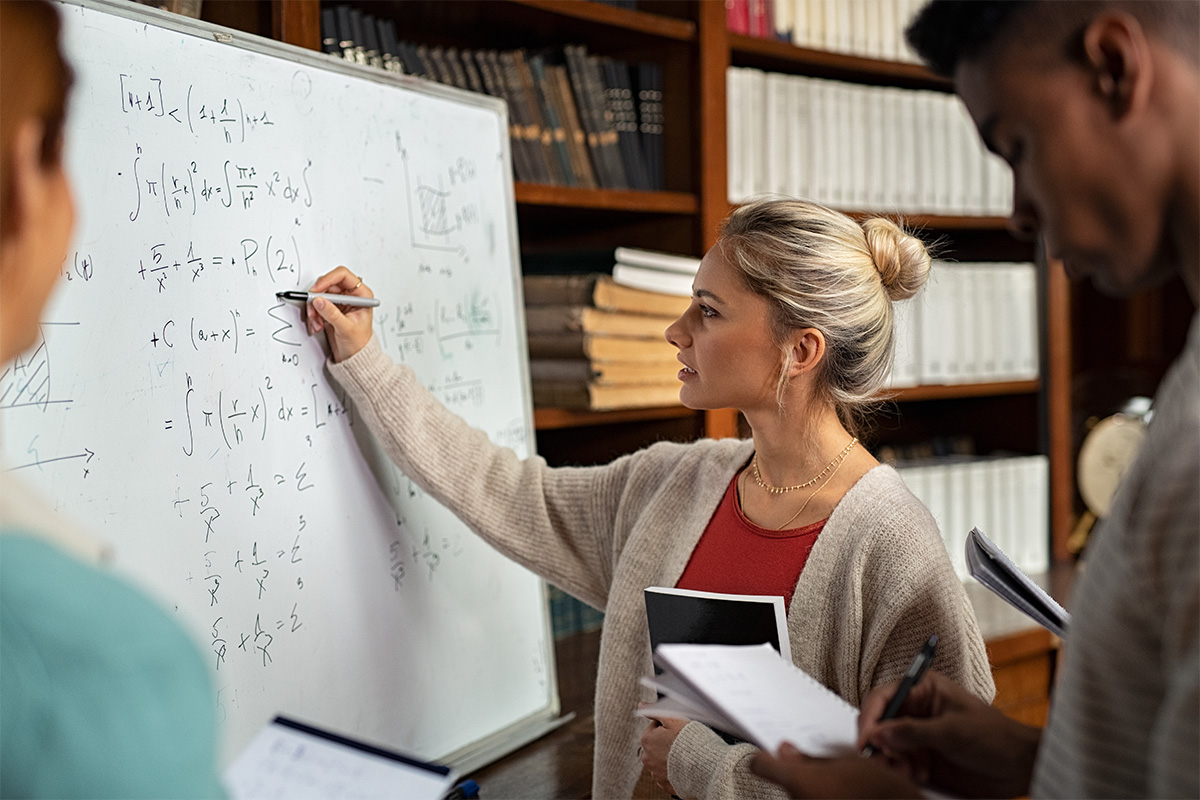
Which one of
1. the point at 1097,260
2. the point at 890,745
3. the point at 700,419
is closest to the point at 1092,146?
the point at 1097,260

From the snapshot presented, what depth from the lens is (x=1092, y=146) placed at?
2.18 feet

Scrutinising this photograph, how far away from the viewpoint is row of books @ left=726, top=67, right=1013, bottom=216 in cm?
222

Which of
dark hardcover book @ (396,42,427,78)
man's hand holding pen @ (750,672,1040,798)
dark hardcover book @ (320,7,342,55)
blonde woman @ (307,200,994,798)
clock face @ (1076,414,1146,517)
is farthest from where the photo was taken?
clock face @ (1076,414,1146,517)

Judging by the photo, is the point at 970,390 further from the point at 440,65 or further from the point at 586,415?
the point at 440,65

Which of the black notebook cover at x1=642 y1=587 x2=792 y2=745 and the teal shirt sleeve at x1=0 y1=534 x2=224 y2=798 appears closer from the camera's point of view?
the teal shirt sleeve at x1=0 y1=534 x2=224 y2=798

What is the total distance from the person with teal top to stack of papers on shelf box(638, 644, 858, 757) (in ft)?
1.28

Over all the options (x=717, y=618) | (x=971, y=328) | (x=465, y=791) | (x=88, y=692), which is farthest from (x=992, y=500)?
(x=88, y=692)

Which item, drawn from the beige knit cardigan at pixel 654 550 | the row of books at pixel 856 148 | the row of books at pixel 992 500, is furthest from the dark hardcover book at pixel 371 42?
the row of books at pixel 992 500

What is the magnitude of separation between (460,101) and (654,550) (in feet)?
2.44

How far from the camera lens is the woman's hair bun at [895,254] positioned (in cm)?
141

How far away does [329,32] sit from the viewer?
167 cm

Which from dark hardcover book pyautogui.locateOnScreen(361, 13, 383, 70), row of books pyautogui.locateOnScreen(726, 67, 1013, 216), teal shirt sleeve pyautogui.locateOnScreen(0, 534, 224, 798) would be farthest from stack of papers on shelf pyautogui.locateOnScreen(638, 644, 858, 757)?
row of books pyautogui.locateOnScreen(726, 67, 1013, 216)

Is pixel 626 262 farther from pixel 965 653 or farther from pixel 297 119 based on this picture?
pixel 965 653

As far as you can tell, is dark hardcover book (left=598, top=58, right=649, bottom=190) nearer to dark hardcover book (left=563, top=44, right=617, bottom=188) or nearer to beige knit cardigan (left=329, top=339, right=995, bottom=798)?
dark hardcover book (left=563, top=44, right=617, bottom=188)
